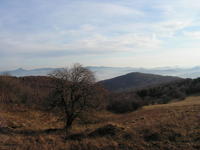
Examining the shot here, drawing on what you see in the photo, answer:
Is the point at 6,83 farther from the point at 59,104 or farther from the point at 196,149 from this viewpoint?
the point at 196,149

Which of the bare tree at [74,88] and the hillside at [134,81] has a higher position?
the bare tree at [74,88]

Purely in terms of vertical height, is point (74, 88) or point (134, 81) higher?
point (74, 88)

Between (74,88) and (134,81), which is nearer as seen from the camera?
(74,88)

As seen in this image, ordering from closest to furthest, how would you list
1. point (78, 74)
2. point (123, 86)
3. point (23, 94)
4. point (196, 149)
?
point (196, 149) → point (78, 74) → point (23, 94) → point (123, 86)

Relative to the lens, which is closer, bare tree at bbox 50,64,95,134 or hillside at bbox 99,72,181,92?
bare tree at bbox 50,64,95,134

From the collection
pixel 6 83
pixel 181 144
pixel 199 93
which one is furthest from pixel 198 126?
pixel 6 83

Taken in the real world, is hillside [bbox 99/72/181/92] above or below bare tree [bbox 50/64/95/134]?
below

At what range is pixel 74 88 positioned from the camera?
711 inches

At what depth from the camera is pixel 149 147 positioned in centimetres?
922

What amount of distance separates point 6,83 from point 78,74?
151 ft

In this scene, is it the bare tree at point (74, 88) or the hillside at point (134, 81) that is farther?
the hillside at point (134, 81)

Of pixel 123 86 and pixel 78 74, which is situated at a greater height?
pixel 78 74

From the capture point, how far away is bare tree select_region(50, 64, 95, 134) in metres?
18.0

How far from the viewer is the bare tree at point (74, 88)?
18.0 m
